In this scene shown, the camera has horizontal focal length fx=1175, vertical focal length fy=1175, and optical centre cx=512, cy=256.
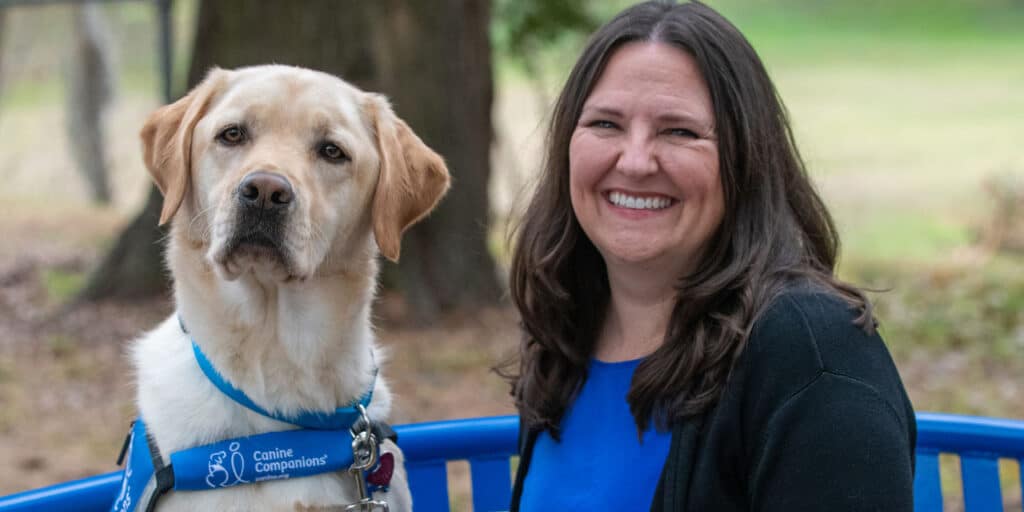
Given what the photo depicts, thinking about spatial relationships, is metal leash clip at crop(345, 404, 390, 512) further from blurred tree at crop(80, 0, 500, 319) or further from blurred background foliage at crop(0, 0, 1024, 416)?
blurred tree at crop(80, 0, 500, 319)

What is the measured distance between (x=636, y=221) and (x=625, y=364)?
350 millimetres

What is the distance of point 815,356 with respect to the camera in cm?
213

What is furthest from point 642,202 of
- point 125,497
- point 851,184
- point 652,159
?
point 851,184

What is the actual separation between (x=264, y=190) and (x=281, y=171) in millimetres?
66

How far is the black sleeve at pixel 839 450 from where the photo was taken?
6.79ft

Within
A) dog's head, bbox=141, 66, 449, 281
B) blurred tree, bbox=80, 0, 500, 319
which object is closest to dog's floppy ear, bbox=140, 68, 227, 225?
dog's head, bbox=141, 66, 449, 281

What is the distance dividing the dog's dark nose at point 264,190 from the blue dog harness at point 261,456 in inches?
14.5

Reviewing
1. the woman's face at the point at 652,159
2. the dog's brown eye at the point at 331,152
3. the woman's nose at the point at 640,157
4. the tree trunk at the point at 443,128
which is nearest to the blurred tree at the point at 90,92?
the tree trunk at the point at 443,128

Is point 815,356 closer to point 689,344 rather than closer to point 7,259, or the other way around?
point 689,344

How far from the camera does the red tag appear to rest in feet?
8.71

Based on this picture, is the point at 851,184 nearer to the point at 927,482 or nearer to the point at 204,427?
the point at 927,482

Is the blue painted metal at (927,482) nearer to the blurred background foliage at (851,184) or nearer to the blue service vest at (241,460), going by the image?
the blurred background foliage at (851,184)

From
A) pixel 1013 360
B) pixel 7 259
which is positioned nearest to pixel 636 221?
pixel 1013 360

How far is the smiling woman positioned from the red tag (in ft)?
1.04
